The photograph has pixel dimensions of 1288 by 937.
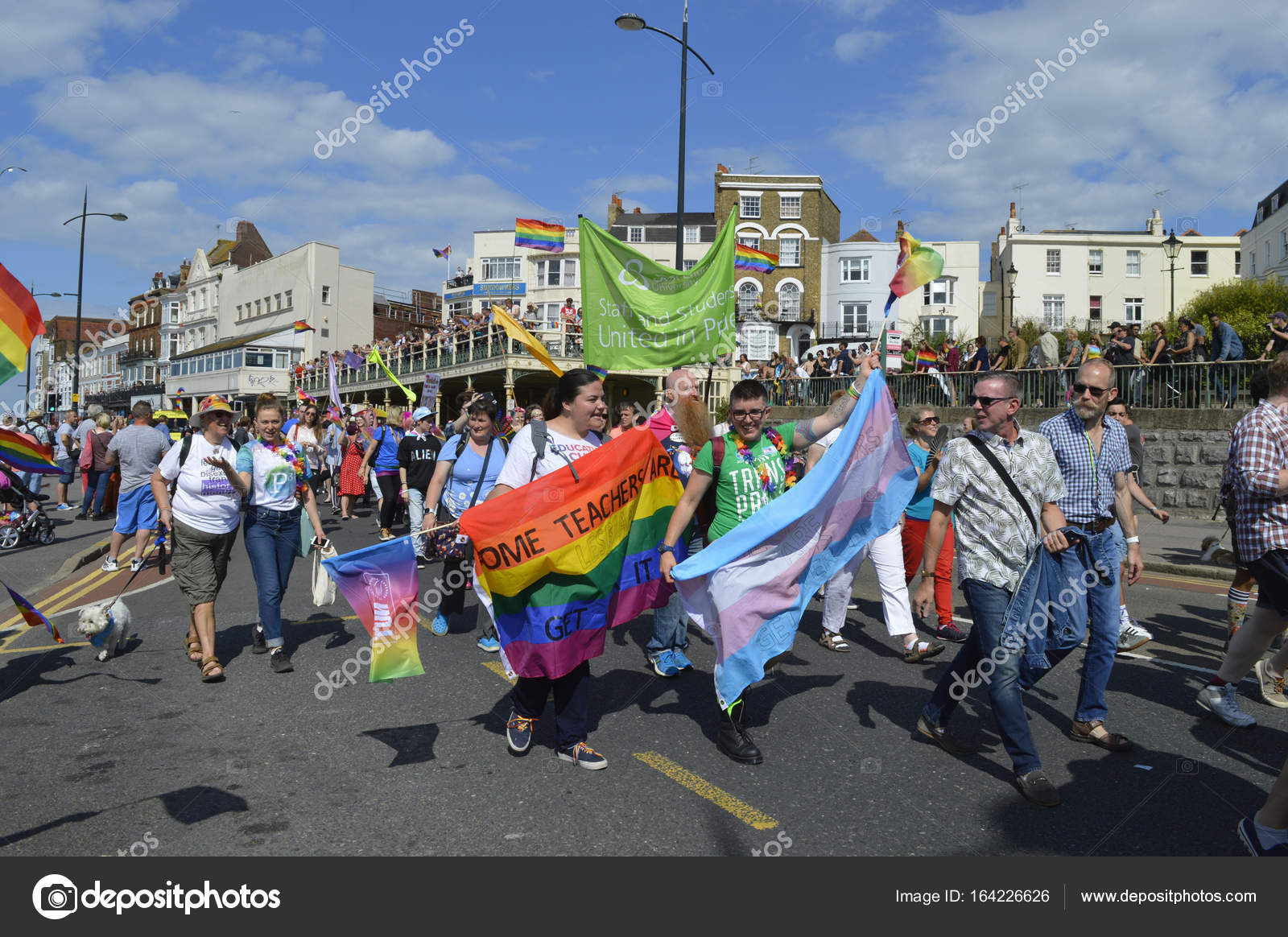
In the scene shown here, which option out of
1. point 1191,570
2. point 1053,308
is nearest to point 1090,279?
point 1053,308

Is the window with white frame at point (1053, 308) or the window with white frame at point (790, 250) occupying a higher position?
the window with white frame at point (790, 250)

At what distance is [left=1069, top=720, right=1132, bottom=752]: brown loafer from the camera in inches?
181

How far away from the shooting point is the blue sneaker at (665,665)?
612 cm

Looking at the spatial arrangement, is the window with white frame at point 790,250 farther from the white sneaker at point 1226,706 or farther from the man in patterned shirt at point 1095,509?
the white sneaker at point 1226,706

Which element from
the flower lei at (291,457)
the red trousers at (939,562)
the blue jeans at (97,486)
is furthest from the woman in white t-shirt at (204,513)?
the blue jeans at (97,486)

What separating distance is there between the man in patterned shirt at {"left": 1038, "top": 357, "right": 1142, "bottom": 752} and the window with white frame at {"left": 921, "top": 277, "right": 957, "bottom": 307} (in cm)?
5268

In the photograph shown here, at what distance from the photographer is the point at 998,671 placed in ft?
13.6

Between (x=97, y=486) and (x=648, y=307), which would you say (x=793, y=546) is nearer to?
(x=648, y=307)

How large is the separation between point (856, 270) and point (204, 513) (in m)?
49.9

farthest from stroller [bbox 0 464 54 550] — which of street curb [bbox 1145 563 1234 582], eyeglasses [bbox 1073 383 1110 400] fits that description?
street curb [bbox 1145 563 1234 582]

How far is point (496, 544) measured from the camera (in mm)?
4406

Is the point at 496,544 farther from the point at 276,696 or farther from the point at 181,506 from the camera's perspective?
the point at 181,506

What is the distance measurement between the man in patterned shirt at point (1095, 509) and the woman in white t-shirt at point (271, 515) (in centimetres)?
482
